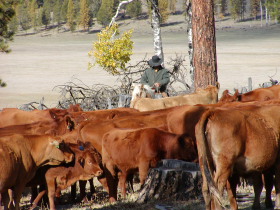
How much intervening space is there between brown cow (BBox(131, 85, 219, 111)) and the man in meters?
1.26

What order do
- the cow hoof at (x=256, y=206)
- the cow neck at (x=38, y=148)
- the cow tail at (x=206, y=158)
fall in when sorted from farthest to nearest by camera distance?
1. the cow neck at (x=38, y=148)
2. the cow hoof at (x=256, y=206)
3. the cow tail at (x=206, y=158)

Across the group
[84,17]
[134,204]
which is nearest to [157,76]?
[134,204]

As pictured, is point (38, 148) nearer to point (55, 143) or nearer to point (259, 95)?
point (55, 143)

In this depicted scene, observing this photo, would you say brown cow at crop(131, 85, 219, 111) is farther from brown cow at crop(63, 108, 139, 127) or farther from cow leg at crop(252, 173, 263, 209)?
cow leg at crop(252, 173, 263, 209)

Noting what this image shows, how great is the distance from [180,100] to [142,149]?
17.2 feet

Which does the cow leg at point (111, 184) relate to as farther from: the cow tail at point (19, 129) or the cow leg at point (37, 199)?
the cow tail at point (19, 129)

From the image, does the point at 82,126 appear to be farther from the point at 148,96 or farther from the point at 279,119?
the point at 148,96

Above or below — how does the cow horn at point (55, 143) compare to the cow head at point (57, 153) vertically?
above

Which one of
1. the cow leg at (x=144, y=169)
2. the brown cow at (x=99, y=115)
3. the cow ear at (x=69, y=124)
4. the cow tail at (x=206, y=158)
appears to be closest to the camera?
the cow tail at (x=206, y=158)

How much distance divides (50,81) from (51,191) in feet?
89.4

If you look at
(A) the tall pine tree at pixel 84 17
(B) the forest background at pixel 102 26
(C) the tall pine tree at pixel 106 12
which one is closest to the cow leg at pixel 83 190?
→ (B) the forest background at pixel 102 26

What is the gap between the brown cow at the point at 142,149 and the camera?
322 inches

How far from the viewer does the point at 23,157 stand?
739 cm

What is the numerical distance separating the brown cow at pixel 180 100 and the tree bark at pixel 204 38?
43 centimetres
